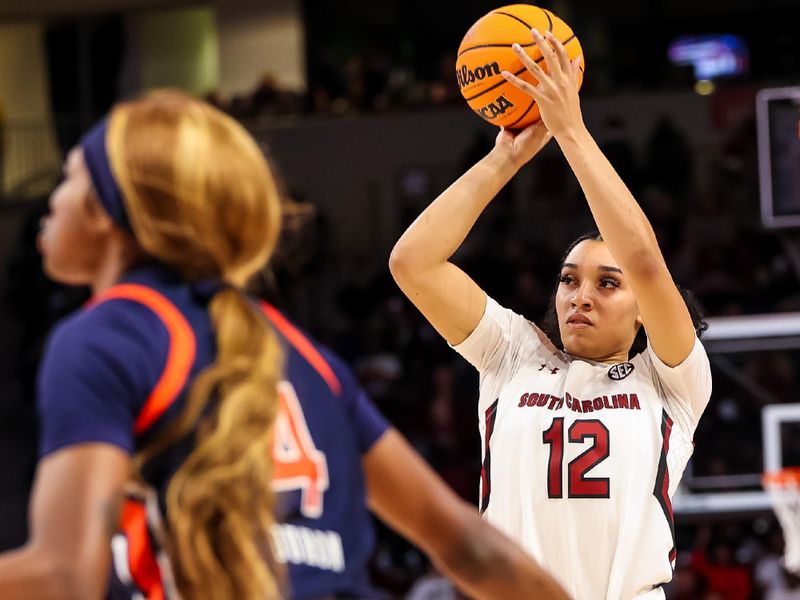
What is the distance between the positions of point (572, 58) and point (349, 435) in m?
1.88

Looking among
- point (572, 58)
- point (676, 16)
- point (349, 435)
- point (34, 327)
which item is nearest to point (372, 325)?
point (34, 327)

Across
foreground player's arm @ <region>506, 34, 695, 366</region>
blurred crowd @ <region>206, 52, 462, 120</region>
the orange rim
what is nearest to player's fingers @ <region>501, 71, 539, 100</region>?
foreground player's arm @ <region>506, 34, 695, 366</region>

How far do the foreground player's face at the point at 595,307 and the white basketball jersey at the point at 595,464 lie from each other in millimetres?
70

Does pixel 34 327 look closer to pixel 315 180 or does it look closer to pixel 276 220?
pixel 315 180

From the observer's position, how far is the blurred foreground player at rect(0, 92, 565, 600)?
1.62 metres

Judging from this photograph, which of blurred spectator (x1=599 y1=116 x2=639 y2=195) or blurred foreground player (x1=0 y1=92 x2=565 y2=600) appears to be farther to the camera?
blurred spectator (x1=599 y1=116 x2=639 y2=195)

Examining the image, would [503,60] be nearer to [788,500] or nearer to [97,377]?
[97,377]

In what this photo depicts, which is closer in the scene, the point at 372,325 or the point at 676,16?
the point at 372,325

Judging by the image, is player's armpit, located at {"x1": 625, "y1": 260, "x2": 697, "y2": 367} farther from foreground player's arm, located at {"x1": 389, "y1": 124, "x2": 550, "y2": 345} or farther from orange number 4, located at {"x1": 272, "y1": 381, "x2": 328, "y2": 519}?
orange number 4, located at {"x1": 272, "y1": 381, "x2": 328, "y2": 519}

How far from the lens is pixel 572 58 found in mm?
3477

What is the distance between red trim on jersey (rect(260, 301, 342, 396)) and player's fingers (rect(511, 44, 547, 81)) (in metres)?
1.45

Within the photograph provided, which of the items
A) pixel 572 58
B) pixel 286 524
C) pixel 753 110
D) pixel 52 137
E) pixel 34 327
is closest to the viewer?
pixel 286 524

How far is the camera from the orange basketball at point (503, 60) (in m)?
3.41

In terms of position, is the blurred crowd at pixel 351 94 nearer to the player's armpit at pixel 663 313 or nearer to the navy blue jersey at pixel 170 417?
the player's armpit at pixel 663 313
